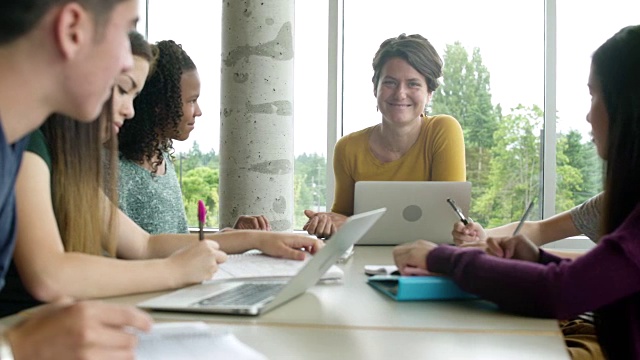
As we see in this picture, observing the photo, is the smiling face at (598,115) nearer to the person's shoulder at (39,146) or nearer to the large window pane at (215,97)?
the person's shoulder at (39,146)

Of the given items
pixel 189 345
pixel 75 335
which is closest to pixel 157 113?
pixel 189 345

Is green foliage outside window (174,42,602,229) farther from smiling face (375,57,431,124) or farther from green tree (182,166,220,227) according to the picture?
green tree (182,166,220,227)

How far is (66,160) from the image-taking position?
154cm

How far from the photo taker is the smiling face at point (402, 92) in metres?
3.02

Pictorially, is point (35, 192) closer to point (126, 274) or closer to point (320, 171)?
point (126, 274)

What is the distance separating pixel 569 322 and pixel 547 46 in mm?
2882

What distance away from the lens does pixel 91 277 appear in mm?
1319

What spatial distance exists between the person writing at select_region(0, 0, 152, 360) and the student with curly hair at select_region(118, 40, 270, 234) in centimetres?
129

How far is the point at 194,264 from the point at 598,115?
2.96ft

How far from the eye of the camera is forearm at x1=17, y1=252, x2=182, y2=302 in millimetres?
1285

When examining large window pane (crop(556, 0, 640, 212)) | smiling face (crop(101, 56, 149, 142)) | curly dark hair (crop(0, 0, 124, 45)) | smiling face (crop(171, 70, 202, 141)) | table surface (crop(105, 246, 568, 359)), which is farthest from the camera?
Result: large window pane (crop(556, 0, 640, 212))

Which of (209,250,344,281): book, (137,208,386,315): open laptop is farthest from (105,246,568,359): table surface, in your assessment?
(209,250,344,281): book

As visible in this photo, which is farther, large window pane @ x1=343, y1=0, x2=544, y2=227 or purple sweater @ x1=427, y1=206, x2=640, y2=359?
large window pane @ x1=343, y1=0, x2=544, y2=227

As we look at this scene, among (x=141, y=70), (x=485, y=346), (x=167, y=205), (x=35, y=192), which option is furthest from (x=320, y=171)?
(x=485, y=346)
